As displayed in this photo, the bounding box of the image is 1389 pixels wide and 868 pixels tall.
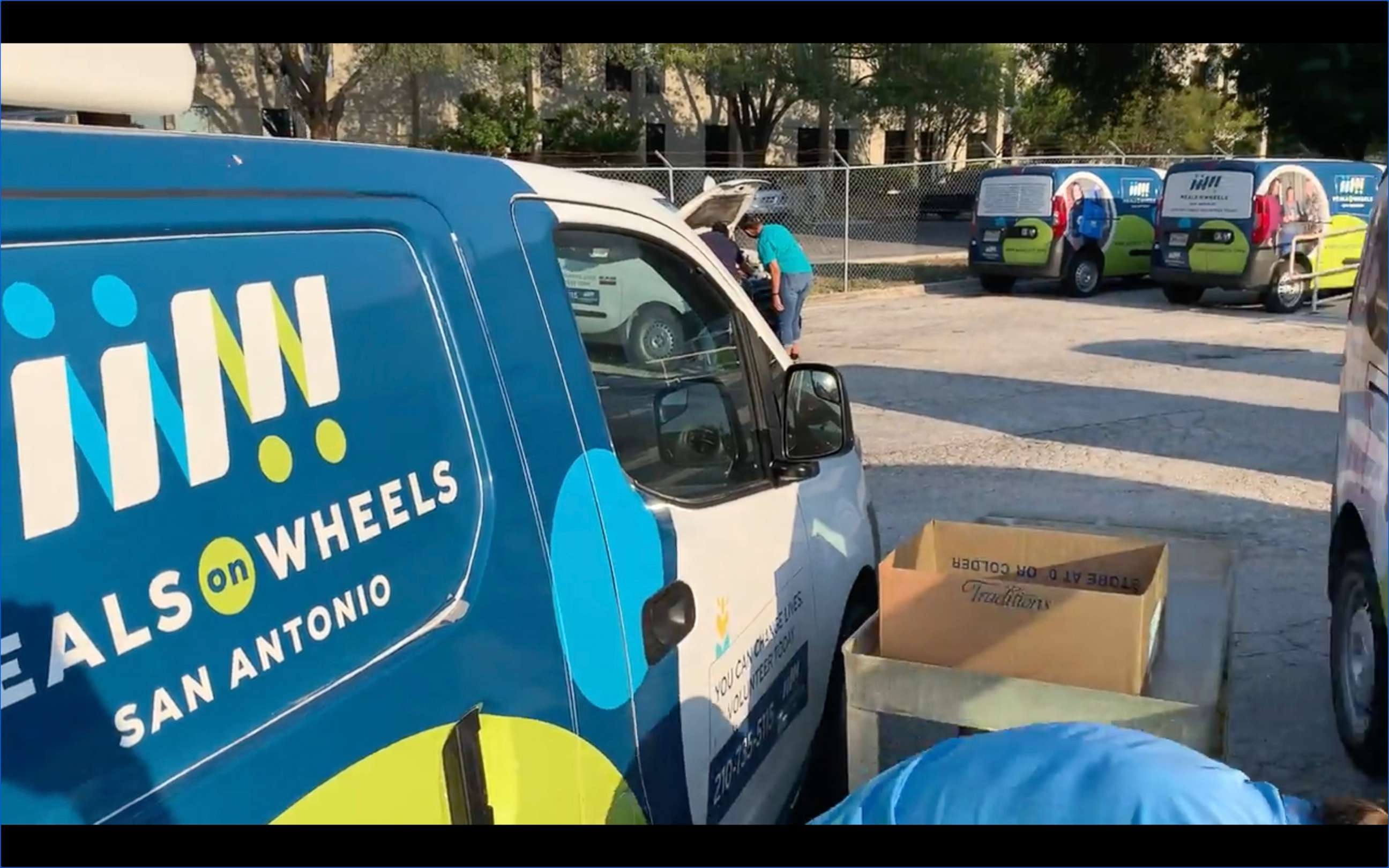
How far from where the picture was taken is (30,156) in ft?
4.43

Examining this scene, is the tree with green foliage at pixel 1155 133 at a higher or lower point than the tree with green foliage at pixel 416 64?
lower

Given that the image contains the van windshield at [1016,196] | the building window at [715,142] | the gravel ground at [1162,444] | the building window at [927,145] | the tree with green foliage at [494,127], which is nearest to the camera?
→ the gravel ground at [1162,444]

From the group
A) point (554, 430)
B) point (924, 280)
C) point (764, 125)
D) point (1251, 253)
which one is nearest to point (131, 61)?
point (554, 430)

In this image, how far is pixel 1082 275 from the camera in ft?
59.0

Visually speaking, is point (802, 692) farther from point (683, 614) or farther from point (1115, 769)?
point (1115, 769)

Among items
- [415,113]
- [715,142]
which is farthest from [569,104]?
[715,142]

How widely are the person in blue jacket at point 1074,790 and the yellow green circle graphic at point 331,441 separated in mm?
833

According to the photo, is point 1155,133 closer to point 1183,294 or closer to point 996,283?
point 996,283

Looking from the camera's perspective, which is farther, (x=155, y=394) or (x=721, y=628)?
(x=721, y=628)

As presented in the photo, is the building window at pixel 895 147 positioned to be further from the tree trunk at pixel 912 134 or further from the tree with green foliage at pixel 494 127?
the tree with green foliage at pixel 494 127

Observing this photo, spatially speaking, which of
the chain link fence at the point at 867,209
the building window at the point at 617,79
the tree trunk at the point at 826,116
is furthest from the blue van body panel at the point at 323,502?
the building window at the point at 617,79

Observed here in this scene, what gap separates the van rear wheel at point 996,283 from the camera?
18.6 metres

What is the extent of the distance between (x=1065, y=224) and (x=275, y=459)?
17210mm

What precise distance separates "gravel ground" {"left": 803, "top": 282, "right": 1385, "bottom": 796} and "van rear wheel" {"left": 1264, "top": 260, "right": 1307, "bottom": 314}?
1.22ft
